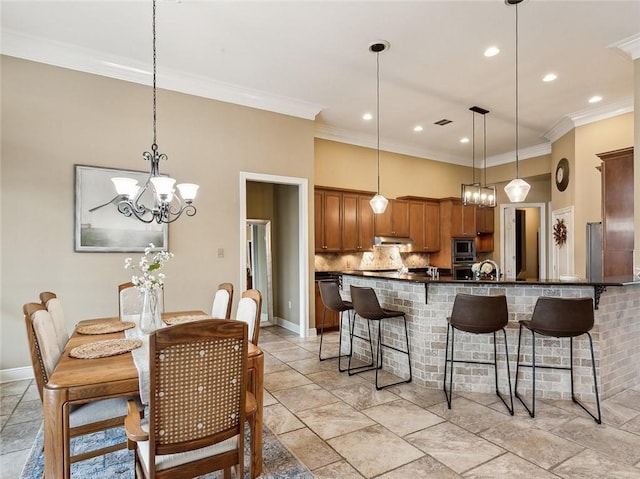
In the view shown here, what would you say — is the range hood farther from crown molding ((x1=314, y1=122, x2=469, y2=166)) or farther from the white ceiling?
the white ceiling

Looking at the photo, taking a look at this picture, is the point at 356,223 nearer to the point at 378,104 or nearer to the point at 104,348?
the point at 378,104

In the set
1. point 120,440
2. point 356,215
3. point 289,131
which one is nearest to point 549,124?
point 356,215

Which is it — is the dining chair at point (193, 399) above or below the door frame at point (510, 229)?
below

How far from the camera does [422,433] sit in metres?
2.68

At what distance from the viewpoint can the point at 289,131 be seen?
533cm

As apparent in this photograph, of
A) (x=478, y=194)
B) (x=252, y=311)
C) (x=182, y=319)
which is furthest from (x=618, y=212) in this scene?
(x=182, y=319)

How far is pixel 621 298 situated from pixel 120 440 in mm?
4448

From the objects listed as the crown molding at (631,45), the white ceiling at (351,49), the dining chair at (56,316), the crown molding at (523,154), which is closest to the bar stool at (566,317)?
the white ceiling at (351,49)

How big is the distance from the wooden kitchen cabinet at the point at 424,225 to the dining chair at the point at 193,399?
245 inches

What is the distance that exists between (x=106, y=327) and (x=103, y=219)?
65.7 inches

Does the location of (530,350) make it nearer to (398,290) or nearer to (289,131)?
(398,290)

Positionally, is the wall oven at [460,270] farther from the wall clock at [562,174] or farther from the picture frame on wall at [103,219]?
the picture frame on wall at [103,219]

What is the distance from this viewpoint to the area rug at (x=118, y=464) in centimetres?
220

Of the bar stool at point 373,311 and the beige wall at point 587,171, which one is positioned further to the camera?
the beige wall at point 587,171
